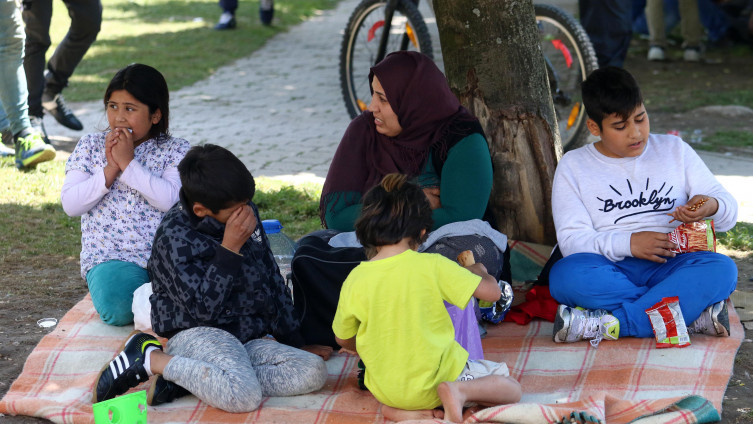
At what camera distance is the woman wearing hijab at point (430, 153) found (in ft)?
12.6

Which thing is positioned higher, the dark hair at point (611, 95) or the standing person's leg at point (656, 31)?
the dark hair at point (611, 95)

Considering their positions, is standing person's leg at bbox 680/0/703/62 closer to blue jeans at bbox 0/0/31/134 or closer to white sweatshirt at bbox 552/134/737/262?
white sweatshirt at bbox 552/134/737/262

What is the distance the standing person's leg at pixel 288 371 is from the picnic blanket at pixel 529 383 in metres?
0.04

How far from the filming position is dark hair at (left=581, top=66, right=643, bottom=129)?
381 cm

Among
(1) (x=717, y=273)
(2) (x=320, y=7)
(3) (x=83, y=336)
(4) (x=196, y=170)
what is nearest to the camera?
(4) (x=196, y=170)

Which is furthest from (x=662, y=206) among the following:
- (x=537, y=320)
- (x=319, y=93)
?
(x=319, y=93)

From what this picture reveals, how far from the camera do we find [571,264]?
3.86 m

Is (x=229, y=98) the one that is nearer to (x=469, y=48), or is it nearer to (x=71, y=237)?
(x=71, y=237)

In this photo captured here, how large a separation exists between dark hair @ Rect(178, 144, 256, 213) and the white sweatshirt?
4.79 feet

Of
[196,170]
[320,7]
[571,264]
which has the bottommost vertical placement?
[320,7]

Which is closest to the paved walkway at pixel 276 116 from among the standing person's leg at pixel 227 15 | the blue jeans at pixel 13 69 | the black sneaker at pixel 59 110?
the black sneaker at pixel 59 110

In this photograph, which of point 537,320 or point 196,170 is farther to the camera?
point 537,320

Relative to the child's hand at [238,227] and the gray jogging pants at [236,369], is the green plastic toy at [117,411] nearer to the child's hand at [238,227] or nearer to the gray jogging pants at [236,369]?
the gray jogging pants at [236,369]

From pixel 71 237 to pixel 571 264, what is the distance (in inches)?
118
